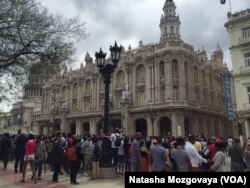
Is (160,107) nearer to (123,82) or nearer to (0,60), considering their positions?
(123,82)

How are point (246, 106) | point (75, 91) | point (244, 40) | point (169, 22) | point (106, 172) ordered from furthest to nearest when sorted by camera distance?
point (75, 91) < point (169, 22) < point (244, 40) < point (246, 106) < point (106, 172)

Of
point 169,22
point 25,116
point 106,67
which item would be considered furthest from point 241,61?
point 25,116

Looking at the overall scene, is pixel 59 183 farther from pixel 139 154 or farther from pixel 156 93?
pixel 156 93

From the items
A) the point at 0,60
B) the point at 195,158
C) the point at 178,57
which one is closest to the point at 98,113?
the point at 178,57

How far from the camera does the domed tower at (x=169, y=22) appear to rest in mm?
49062

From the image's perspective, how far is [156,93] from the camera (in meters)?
37.8

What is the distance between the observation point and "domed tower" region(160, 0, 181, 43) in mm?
49062

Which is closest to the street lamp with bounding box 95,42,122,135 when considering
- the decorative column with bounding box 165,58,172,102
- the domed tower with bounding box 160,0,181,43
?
the decorative column with bounding box 165,58,172,102

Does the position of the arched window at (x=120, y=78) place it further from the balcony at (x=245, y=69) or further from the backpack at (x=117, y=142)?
the backpack at (x=117, y=142)

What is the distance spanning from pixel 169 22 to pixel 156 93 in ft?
58.4

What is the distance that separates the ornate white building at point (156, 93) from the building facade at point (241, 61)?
815 cm

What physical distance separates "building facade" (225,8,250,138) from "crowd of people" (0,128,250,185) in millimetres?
17053

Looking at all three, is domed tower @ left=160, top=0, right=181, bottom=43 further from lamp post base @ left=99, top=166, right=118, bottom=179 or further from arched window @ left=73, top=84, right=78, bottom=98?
lamp post base @ left=99, top=166, right=118, bottom=179

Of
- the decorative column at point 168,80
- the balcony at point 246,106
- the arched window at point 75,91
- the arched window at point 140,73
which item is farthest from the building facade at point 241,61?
the arched window at point 75,91
